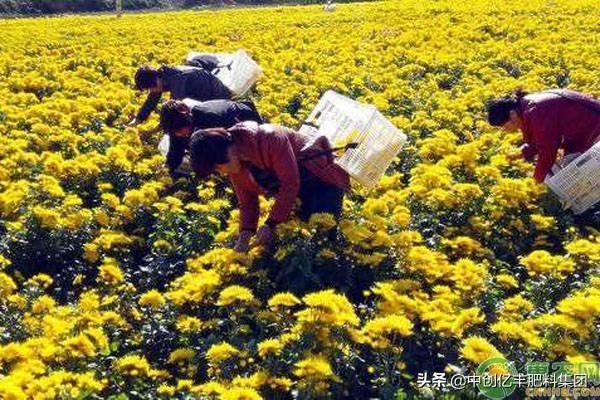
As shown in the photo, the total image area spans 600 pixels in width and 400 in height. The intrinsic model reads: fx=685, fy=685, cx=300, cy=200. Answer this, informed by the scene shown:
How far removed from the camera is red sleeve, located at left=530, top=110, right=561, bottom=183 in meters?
5.36

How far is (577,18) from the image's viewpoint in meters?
15.8

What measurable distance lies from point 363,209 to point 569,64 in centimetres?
659

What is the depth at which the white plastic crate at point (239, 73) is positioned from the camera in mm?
8461

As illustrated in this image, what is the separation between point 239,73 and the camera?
8.57 m

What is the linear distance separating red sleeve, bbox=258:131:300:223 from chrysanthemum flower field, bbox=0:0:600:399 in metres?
0.15

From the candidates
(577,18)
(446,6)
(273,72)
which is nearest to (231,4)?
(446,6)

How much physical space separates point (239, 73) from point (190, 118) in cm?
318

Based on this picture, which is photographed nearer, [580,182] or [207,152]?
[207,152]

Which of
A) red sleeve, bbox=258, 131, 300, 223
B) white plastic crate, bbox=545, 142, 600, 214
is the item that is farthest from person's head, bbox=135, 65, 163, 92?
white plastic crate, bbox=545, 142, 600, 214

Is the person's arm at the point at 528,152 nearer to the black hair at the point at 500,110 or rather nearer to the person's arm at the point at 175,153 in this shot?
the black hair at the point at 500,110

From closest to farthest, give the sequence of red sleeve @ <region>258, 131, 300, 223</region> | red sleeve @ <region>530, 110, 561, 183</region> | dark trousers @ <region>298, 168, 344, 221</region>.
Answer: red sleeve @ <region>258, 131, 300, 223</region> → dark trousers @ <region>298, 168, 344, 221</region> → red sleeve @ <region>530, 110, 561, 183</region>

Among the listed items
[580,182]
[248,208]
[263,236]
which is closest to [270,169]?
[248,208]

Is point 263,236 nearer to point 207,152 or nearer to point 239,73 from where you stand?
point 207,152

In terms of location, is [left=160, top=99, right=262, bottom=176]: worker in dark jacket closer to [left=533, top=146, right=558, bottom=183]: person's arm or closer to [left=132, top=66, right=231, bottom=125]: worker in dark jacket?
[left=132, top=66, right=231, bottom=125]: worker in dark jacket
